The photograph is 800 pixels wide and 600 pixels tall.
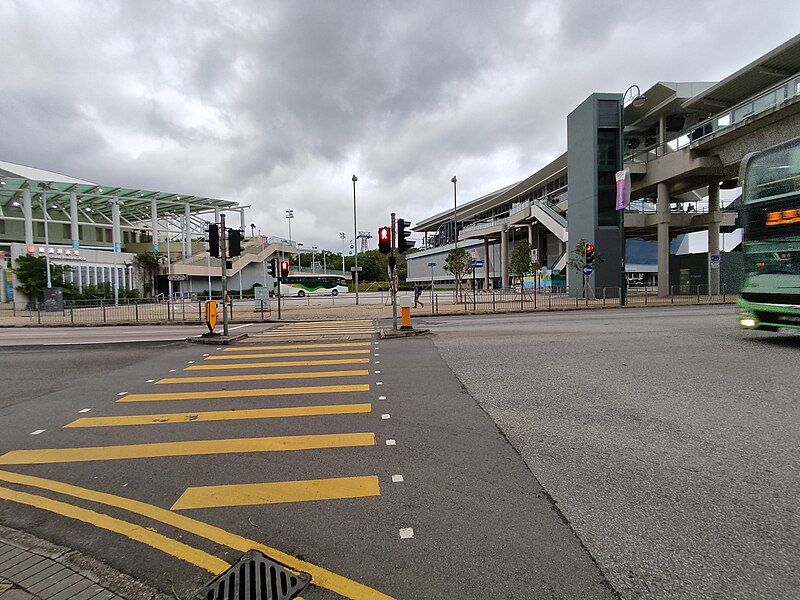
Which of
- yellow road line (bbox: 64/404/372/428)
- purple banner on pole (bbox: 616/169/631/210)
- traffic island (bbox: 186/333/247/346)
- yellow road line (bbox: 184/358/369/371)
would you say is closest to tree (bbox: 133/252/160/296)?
traffic island (bbox: 186/333/247/346)

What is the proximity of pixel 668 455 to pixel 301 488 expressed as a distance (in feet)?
12.1

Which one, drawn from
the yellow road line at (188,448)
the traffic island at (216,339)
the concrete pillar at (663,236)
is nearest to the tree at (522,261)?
the concrete pillar at (663,236)

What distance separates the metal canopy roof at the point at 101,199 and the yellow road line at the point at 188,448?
4732cm

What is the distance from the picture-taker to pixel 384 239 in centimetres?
1491

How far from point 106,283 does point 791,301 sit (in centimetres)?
5181

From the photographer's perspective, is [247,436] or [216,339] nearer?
[247,436]

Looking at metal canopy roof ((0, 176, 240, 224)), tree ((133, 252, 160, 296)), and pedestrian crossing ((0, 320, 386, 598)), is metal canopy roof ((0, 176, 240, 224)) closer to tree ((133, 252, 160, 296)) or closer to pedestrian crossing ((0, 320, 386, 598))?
tree ((133, 252, 160, 296))

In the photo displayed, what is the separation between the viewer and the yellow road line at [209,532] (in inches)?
103

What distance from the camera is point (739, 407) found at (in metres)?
5.89

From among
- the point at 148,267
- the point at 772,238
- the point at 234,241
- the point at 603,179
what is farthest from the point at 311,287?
the point at 772,238

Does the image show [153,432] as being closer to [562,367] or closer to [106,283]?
[562,367]

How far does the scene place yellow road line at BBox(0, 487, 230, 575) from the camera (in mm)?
2893

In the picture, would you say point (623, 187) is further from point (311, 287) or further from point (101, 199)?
point (101, 199)

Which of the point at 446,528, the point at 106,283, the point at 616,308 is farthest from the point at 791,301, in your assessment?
the point at 106,283
